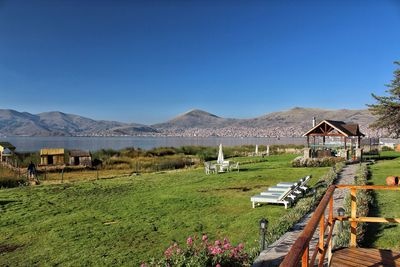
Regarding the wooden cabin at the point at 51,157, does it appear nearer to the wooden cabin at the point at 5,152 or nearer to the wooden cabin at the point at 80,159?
the wooden cabin at the point at 80,159

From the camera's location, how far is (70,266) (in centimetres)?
736

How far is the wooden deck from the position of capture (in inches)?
172

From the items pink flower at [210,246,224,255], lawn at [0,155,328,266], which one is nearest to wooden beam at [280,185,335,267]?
pink flower at [210,246,224,255]

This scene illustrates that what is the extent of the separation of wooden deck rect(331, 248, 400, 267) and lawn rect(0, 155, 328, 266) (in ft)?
10.6

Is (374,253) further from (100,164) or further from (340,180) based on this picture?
(100,164)

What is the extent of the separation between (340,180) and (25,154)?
117 feet

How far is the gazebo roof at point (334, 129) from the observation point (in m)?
28.2

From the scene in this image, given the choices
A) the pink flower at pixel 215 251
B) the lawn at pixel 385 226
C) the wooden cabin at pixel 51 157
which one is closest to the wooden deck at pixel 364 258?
the pink flower at pixel 215 251

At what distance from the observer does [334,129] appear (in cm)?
2889

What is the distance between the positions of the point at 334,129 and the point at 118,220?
22.8 m

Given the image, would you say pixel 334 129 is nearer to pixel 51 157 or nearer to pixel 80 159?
pixel 80 159

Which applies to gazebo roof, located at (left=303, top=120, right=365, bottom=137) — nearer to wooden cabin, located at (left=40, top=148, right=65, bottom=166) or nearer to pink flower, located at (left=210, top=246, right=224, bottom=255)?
wooden cabin, located at (left=40, top=148, right=65, bottom=166)

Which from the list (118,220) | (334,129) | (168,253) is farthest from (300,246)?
(334,129)

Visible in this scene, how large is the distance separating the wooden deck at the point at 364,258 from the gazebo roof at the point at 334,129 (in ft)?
81.0
